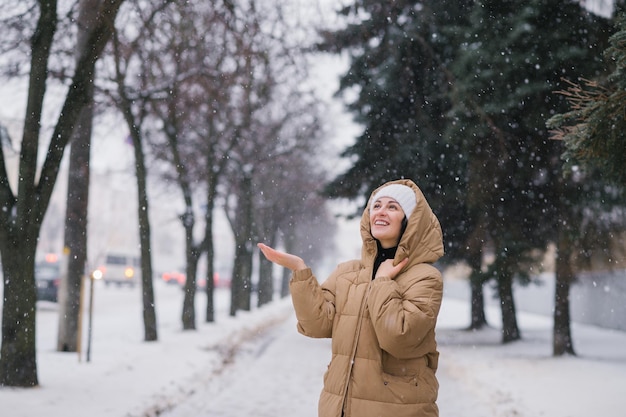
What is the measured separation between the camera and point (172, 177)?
23.6 meters

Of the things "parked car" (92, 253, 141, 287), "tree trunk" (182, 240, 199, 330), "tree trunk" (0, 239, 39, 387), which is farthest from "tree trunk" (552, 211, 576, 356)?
"parked car" (92, 253, 141, 287)

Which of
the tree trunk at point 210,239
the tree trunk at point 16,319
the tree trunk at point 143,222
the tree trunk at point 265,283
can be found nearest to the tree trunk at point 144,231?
the tree trunk at point 143,222

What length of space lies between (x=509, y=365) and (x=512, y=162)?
3651 millimetres

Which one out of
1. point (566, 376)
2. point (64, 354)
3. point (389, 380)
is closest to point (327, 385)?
point (389, 380)

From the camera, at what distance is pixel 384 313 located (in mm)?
2910

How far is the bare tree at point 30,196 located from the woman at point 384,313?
5603mm

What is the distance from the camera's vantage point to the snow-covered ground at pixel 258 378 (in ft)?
26.5

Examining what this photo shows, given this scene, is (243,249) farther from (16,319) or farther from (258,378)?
(16,319)

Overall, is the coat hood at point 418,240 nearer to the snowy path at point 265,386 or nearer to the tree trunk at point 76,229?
the snowy path at point 265,386

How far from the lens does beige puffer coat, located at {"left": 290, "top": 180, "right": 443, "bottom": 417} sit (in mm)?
2938

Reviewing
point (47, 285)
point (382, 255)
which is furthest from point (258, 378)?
point (47, 285)

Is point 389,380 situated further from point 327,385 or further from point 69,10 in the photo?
point 69,10

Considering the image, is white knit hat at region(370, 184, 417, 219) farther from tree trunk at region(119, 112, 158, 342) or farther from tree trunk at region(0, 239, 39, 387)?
tree trunk at region(119, 112, 158, 342)

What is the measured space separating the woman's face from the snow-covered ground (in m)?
5.11
